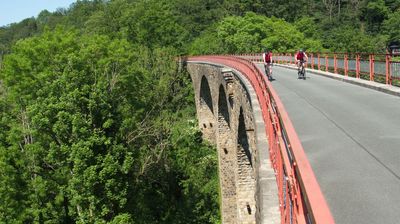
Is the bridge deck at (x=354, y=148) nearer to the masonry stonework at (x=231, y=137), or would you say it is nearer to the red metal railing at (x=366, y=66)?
the red metal railing at (x=366, y=66)

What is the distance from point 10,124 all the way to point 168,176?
552 inches

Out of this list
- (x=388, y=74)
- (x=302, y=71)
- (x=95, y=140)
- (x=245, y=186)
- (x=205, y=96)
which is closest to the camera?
(x=388, y=74)

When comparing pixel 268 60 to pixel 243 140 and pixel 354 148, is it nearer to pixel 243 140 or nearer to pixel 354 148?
pixel 243 140

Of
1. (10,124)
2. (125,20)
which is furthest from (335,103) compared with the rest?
(125,20)

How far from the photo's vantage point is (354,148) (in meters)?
8.11

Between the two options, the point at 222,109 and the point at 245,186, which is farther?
the point at 222,109

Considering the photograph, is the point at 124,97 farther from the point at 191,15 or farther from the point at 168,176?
the point at 191,15

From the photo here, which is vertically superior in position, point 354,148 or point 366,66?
point 366,66

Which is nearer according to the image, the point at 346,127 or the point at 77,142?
the point at 346,127

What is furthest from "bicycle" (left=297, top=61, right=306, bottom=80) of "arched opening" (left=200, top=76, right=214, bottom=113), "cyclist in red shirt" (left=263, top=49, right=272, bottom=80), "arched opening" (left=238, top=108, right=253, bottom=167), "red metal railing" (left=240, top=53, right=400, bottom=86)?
"arched opening" (left=200, top=76, right=214, bottom=113)

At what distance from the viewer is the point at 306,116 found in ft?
37.8

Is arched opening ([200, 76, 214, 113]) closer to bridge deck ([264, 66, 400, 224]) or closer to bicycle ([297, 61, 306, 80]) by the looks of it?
bicycle ([297, 61, 306, 80])

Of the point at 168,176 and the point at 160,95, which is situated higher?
the point at 160,95

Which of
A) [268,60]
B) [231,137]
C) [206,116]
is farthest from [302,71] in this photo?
[206,116]
